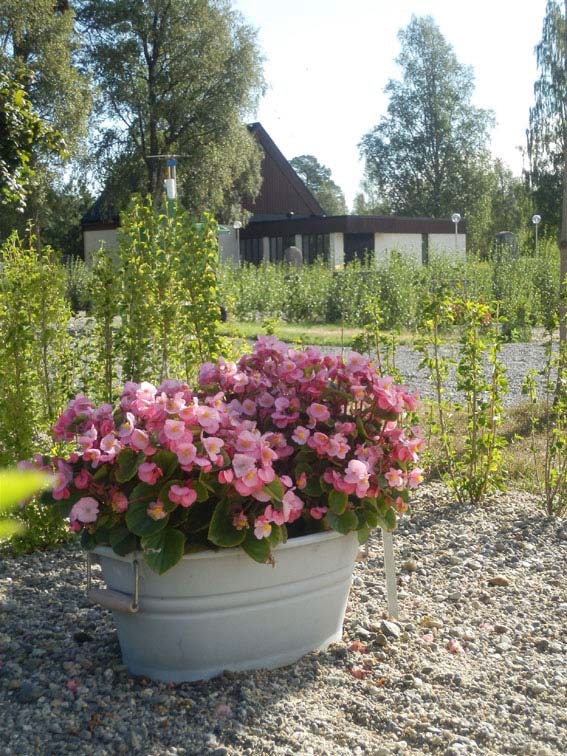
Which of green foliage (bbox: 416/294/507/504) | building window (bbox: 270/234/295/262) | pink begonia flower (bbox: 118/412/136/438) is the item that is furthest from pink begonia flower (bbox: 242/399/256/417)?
building window (bbox: 270/234/295/262)

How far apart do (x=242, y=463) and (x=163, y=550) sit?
0.27 meters

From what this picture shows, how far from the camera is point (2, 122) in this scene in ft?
25.5

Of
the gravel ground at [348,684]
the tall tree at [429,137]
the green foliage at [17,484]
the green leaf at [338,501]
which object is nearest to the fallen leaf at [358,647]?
the gravel ground at [348,684]

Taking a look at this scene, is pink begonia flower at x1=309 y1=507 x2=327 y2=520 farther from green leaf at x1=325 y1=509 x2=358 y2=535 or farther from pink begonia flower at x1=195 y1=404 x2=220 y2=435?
pink begonia flower at x1=195 y1=404 x2=220 y2=435

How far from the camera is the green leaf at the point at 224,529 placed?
216 centimetres

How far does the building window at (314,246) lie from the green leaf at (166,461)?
27716 mm

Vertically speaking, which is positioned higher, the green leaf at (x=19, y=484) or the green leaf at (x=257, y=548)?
the green leaf at (x=19, y=484)

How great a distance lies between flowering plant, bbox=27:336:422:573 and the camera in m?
2.16

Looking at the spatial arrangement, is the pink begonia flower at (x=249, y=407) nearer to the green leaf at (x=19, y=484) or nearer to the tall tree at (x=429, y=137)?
the green leaf at (x=19, y=484)

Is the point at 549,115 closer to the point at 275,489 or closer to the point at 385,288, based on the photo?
the point at 385,288

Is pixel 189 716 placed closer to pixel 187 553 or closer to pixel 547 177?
pixel 187 553

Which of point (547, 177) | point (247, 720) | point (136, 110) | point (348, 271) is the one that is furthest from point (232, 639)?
point (547, 177)

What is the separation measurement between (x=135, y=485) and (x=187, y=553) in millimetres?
216

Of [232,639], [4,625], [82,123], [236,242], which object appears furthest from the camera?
[236,242]
